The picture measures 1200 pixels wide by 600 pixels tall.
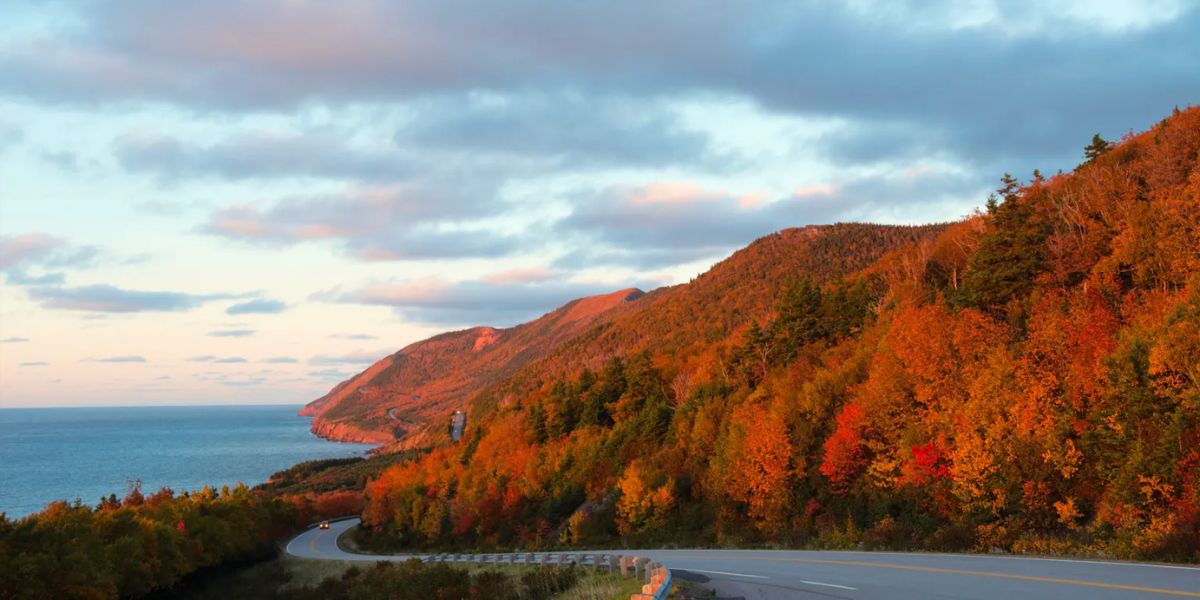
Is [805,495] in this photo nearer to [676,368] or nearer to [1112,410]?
[1112,410]

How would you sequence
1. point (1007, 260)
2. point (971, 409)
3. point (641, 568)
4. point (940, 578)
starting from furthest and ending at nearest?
point (1007, 260), point (971, 409), point (641, 568), point (940, 578)

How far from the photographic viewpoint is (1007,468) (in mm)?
38250

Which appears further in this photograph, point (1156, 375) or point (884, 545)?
point (1156, 375)

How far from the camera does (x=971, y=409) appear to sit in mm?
41281

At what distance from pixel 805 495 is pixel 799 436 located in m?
4.40

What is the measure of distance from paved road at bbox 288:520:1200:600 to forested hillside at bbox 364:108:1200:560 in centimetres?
373

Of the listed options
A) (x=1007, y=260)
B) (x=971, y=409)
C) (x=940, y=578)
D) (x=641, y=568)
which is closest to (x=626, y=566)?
(x=641, y=568)

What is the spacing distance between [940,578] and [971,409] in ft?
85.6

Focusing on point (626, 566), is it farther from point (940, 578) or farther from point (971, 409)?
point (971, 409)

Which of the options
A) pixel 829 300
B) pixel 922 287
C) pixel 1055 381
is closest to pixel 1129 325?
pixel 1055 381

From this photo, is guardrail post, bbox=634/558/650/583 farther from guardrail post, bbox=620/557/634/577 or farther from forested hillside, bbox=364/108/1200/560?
forested hillside, bbox=364/108/1200/560

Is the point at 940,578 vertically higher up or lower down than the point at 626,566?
higher up

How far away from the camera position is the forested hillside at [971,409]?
107 ft

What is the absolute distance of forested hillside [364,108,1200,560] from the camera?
32594 mm
